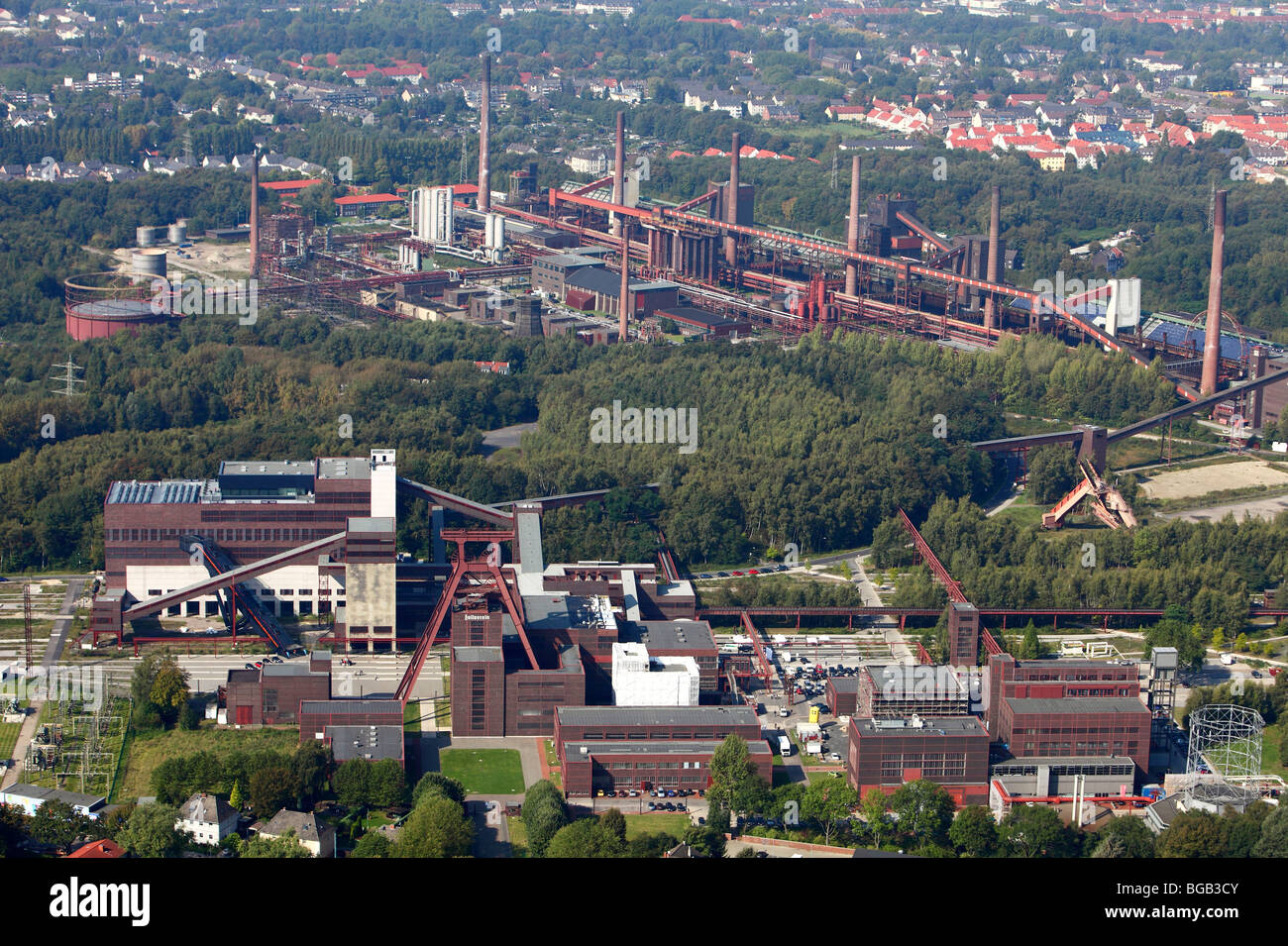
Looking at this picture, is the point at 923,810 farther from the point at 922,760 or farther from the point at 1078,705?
the point at 1078,705

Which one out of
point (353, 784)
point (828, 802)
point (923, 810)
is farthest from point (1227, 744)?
point (353, 784)

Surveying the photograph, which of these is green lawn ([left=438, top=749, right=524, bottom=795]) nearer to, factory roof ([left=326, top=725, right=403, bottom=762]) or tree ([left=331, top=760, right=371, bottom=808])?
factory roof ([left=326, top=725, right=403, bottom=762])

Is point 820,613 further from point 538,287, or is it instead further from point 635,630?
point 538,287

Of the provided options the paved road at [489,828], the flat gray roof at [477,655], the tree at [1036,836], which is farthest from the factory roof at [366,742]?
the tree at [1036,836]

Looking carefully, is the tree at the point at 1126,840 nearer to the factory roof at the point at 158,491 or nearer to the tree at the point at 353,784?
the tree at the point at 353,784

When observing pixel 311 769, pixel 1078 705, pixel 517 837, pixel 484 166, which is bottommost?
pixel 517 837
